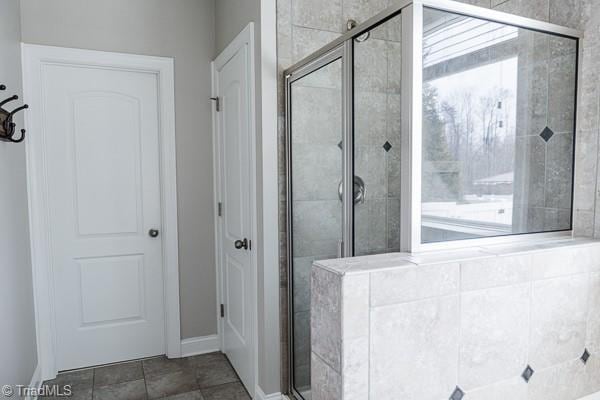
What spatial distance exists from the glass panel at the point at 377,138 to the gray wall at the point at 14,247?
1.71 meters

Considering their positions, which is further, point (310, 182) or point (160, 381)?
point (160, 381)

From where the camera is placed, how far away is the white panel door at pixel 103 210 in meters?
2.61

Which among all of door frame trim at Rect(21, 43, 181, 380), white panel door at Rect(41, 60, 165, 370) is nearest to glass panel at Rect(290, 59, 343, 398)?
door frame trim at Rect(21, 43, 181, 380)

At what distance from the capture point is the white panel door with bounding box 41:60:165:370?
2.61 metres

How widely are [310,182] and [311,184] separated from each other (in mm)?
13

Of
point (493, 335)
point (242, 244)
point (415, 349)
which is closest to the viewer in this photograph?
point (415, 349)

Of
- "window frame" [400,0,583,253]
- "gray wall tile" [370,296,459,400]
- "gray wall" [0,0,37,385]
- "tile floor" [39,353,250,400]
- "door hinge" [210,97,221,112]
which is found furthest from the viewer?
"door hinge" [210,97,221,112]

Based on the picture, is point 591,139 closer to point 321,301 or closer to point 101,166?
point 321,301

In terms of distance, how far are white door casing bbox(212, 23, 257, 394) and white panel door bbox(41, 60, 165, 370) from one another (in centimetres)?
47

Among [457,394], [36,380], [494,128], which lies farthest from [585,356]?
[36,380]

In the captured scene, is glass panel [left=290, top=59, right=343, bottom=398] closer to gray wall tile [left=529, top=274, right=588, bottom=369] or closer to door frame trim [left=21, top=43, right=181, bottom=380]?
gray wall tile [left=529, top=274, right=588, bottom=369]

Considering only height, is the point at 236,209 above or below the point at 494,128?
below

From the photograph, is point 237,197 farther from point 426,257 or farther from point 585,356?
point 585,356

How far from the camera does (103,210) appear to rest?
272 cm
